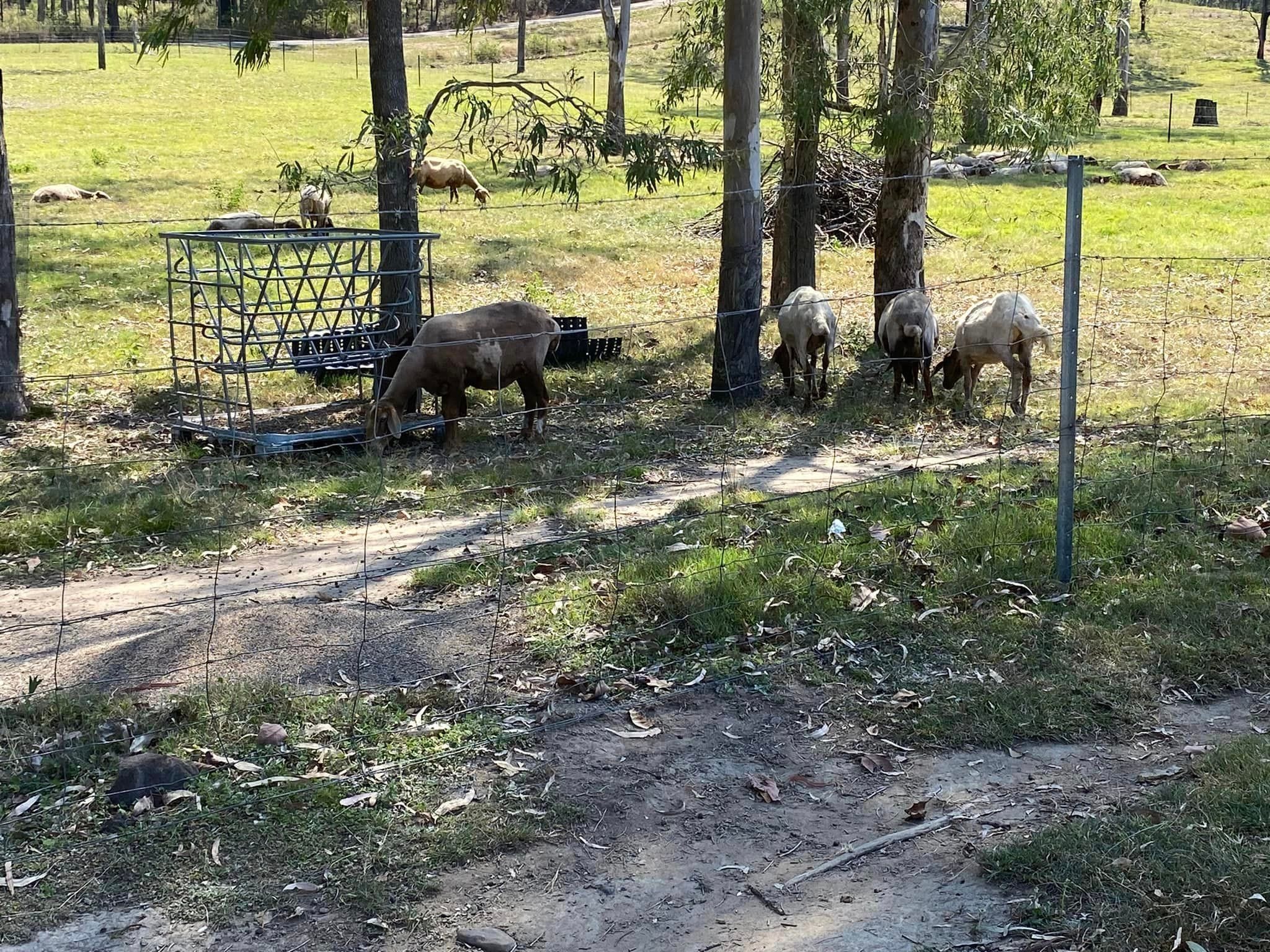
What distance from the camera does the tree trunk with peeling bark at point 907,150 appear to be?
13.8 metres

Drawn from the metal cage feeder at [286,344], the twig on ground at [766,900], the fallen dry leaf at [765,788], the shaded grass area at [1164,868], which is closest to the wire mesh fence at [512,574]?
the metal cage feeder at [286,344]

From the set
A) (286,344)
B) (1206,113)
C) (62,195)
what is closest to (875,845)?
(286,344)

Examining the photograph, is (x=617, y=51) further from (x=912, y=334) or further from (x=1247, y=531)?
(x=1247, y=531)

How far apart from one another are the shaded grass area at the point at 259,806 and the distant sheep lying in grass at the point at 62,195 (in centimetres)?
1951

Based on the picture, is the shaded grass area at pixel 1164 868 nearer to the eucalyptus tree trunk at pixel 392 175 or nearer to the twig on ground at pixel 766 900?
the twig on ground at pixel 766 900

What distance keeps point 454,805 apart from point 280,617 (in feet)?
6.88

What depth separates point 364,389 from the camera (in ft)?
47.2

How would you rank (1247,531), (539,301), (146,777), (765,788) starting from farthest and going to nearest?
1. (539,301)
2. (1247,531)
3. (765,788)
4. (146,777)

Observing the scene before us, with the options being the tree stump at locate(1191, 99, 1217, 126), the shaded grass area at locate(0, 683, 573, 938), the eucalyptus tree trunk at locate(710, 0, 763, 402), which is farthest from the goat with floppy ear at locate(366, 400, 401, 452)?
the tree stump at locate(1191, 99, 1217, 126)

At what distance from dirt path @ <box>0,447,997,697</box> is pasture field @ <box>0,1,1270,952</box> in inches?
1.2

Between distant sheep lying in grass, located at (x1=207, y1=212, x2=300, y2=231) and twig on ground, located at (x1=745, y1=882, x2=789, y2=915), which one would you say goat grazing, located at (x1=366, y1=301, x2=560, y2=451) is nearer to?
twig on ground, located at (x1=745, y1=882, x2=789, y2=915)

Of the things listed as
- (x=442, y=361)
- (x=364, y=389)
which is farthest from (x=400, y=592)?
(x=364, y=389)

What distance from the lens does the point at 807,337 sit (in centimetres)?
1328

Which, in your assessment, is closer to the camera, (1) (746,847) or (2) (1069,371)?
(1) (746,847)
